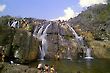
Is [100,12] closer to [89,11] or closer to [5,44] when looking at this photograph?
[89,11]

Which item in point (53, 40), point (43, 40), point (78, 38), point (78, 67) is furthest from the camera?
point (78, 38)

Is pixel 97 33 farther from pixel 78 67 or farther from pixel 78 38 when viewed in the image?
pixel 78 67

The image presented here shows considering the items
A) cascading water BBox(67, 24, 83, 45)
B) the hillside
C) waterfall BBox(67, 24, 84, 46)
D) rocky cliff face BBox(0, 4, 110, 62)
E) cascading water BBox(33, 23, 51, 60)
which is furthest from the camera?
the hillside

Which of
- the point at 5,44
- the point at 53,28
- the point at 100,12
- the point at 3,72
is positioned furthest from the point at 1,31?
the point at 100,12

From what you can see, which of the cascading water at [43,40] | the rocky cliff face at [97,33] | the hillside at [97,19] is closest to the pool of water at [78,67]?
the cascading water at [43,40]

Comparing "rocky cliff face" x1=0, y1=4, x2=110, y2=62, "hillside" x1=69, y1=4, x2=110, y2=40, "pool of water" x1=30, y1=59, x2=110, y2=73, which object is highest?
"hillside" x1=69, y1=4, x2=110, y2=40

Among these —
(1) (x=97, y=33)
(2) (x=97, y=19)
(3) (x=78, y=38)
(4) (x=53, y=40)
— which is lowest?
(4) (x=53, y=40)

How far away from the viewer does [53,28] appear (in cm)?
6494

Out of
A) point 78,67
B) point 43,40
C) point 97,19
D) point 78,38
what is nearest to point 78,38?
point 78,38

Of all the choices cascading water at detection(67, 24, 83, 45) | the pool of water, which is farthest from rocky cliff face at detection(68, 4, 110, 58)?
the pool of water

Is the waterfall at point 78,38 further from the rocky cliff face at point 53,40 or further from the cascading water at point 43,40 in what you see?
the cascading water at point 43,40

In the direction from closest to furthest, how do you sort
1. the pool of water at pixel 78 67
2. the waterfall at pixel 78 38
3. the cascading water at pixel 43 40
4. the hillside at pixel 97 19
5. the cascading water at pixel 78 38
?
the pool of water at pixel 78 67
the cascading water at pixel 43 40
the waterfall at pixel 78 38
the cascading water at pixel 78 38
the hillside at pixel 97 19

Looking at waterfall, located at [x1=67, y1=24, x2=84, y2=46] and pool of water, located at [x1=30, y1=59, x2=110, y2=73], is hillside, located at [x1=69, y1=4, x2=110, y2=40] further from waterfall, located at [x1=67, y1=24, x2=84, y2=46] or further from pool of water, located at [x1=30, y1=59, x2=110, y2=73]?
pool of water, located at [x1=30, y1=59, x2=110, y2=73]

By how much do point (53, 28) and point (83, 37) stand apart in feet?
26.4
